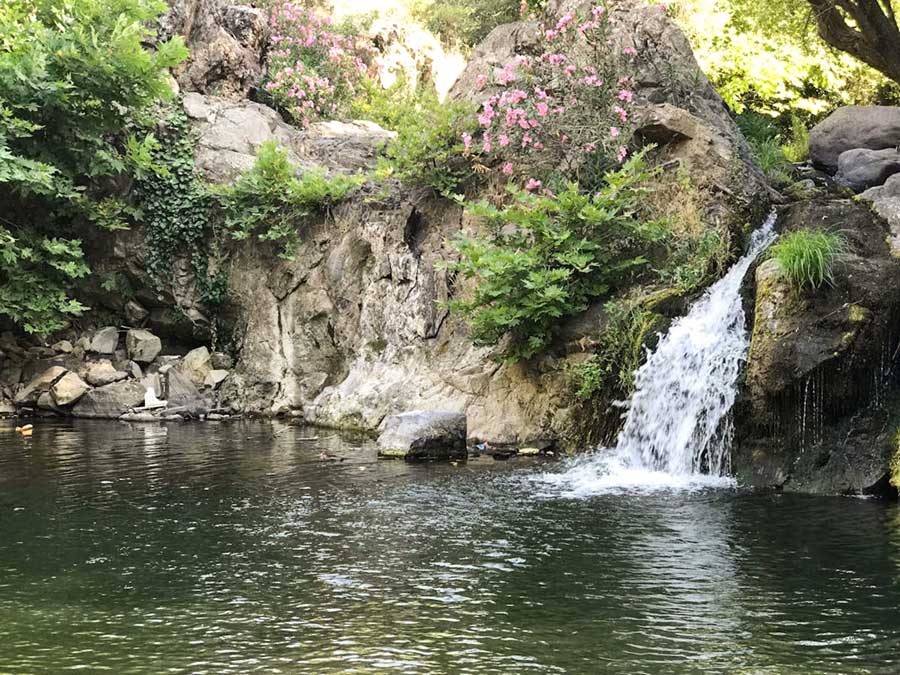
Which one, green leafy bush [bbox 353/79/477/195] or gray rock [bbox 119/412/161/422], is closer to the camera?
green leafy bush [bbox 353/79/477/195]

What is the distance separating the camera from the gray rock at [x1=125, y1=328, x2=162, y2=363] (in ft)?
59.5

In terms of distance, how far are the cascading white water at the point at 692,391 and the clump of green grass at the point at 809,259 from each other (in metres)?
1.06

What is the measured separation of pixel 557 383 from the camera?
13180mm

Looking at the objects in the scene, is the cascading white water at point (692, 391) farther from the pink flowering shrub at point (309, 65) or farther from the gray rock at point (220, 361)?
the pink flowering shrub at point (309, 65)

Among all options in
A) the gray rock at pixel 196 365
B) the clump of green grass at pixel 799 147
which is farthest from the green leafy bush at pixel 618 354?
the gray rock at pixel 196 365

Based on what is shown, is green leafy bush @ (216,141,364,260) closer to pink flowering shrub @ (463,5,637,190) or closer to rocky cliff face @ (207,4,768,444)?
rocky cliff face @ (207,4,768,444)

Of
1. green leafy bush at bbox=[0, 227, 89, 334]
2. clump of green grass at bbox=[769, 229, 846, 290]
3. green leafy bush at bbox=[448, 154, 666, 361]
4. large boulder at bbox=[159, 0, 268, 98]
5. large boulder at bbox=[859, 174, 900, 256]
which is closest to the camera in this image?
clump of green grass at bbox=[769, 229, 846, 290]

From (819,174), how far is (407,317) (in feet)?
26.5

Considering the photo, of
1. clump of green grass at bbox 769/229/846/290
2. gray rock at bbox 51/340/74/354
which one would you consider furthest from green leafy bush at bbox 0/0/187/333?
clump of green grass at bbox 769/229/846/290

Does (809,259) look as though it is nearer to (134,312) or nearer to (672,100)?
(672,100)

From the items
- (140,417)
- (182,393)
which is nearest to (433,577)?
(140,417)

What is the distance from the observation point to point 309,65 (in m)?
23.2

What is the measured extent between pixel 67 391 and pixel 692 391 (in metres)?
11.4

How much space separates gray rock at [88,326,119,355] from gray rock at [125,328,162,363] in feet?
0.84
